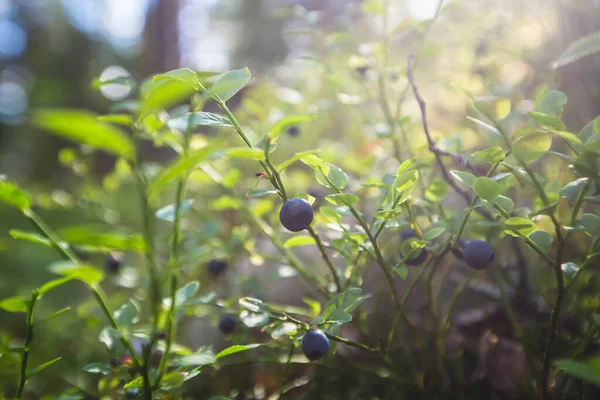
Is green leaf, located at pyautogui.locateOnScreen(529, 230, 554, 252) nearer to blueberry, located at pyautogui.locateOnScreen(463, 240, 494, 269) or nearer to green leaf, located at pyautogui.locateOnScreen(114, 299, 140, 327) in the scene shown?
blueberry, located at pyautogui.locateOnScreen(463, 240, 494, 269)

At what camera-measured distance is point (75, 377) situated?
3.53 feet

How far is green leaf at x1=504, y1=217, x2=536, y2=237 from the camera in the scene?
48 centimetres

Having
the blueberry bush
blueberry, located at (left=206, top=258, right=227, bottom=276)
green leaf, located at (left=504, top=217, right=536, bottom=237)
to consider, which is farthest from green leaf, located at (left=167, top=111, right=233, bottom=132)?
blueberry, located at (left=206, top=258, right=227, bottom=276)

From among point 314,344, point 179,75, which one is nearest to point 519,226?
point 314,344

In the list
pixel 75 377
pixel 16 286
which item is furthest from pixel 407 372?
pixel 16 286

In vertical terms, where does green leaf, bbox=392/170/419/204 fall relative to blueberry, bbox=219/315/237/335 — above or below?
above

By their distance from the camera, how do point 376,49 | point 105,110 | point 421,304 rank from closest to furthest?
point 376,49 → point 421,304 → point 105,110

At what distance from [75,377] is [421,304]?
2.94ft

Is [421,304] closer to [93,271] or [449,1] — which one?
[449,1]

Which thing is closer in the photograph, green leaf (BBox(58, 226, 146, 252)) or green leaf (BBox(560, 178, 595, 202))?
green leaf (BBox(58, 226, 146, 252))

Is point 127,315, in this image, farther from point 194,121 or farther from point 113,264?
point 113,264

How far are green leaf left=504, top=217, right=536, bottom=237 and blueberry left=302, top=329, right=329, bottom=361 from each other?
0.25m

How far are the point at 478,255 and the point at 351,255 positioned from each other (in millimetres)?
174

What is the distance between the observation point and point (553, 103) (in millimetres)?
521
